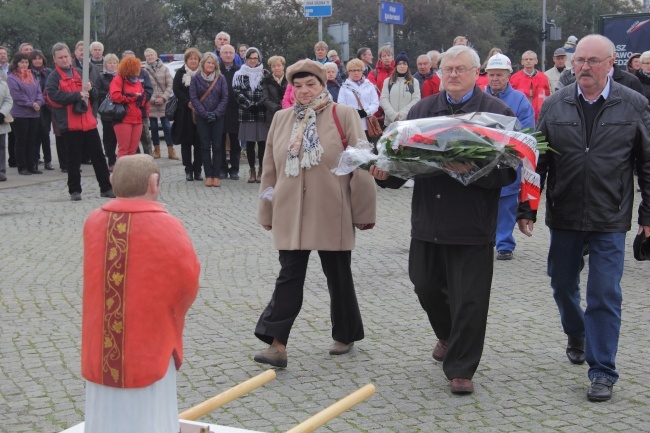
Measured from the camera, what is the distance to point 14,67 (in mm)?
16578

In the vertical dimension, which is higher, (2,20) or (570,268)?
(2,20)

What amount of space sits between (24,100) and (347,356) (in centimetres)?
1083

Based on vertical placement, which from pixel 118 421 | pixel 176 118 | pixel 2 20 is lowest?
pixel 118 421

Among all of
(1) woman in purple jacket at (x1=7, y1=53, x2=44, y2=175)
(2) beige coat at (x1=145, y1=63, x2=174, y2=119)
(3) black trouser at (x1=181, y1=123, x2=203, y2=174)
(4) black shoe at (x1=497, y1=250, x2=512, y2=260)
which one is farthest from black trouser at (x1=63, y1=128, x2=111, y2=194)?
(4) black shoe at (x1=497, y1=250, x2=512, y2=260)

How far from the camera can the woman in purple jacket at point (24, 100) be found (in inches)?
642

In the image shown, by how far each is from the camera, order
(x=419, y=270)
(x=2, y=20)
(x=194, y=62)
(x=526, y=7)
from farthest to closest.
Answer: (x=526, y=7)
(x=2, y=20)
(x=194, y=62)
(x=419, y=270)

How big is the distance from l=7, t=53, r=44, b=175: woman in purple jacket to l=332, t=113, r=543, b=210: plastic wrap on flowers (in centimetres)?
1150

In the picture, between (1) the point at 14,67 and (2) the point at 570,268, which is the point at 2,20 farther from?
(2) the point at 570,268

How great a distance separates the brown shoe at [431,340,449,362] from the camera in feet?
22.2

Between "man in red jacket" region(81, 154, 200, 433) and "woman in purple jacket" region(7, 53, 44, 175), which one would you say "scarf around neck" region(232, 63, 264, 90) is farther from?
"man in red jacket" region(81, 154, 200, 433)

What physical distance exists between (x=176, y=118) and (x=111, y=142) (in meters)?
1.15

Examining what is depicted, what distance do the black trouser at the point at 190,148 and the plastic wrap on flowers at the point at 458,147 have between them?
1009 centimetres

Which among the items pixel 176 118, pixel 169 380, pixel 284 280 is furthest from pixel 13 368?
pixel 176 118

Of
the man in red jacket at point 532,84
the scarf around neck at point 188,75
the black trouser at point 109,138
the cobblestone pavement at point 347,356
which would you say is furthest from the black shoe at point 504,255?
the black trouser at point 109,138
